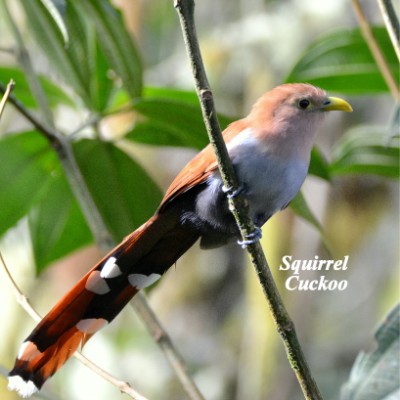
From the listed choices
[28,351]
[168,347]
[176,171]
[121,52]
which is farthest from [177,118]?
[176,171]

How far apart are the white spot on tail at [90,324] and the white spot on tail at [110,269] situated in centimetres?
9

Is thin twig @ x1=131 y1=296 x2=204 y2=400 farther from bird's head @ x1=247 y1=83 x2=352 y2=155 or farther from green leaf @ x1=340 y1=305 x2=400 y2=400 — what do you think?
bird's head @ x1=247 y1=83 x2=352 y2=155

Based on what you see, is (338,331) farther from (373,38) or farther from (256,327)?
(373,38)

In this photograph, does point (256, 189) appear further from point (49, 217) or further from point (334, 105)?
point (49, 217)

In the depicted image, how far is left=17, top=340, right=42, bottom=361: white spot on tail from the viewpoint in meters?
1.43

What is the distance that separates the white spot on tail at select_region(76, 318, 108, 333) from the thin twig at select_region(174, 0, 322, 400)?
383mm

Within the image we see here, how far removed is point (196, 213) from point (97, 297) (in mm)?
259

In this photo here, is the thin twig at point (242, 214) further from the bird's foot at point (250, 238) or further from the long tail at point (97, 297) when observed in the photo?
the long tail at point (97, 297)

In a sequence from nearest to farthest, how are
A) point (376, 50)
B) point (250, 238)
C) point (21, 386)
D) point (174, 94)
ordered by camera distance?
point (250, 238), point (21, 386), point (376, 50), point (174, 94)

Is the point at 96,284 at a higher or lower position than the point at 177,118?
lower

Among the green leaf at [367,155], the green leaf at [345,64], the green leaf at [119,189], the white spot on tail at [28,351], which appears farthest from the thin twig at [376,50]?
the white spot on tail at [28,351]

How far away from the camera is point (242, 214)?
1.29 meters

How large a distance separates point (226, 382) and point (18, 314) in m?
0.92

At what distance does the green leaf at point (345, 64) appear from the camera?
1.90 m
